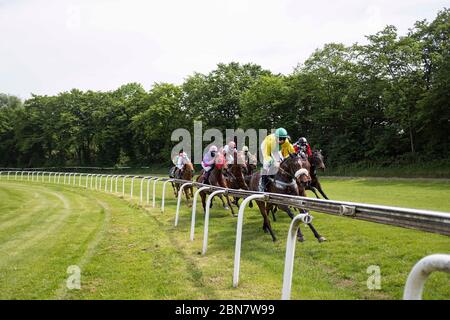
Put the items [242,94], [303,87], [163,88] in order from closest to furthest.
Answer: [303,87]
[242,94]
[163,88]

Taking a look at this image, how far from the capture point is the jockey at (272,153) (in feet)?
29.2

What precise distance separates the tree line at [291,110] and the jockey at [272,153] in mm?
19305

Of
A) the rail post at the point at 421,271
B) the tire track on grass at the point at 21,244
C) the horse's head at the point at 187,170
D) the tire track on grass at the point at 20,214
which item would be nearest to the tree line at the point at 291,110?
the horse's head at the point at 187,170

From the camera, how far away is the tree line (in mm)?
31031

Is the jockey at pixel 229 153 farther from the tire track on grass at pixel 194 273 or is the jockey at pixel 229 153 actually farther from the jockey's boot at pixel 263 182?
the tire track on grass at pixel 194 273

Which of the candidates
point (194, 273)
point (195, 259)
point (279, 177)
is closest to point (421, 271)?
point (194, 273)

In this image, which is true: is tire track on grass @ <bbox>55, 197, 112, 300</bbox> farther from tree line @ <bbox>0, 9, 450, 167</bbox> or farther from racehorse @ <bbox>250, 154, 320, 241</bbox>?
tree line @ <bbox>0, 9, 450, 167</bbox>

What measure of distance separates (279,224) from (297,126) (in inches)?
1302

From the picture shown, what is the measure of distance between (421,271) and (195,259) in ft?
16.3

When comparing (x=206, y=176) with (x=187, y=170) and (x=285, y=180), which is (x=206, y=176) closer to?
(x=187, y=170)
